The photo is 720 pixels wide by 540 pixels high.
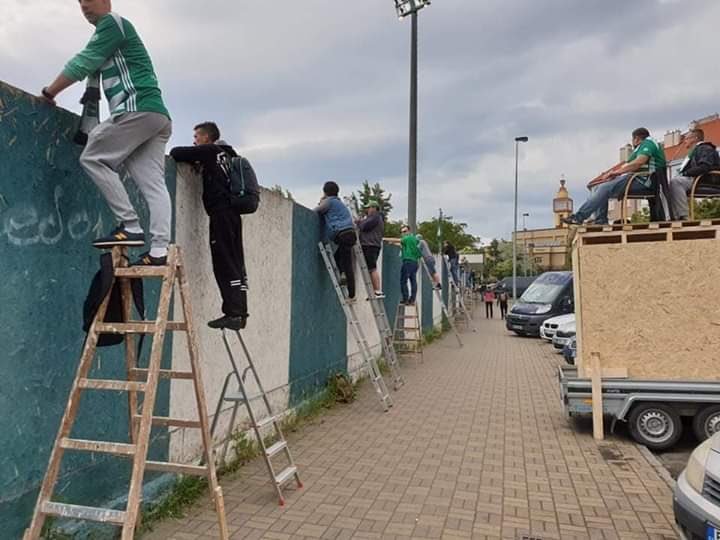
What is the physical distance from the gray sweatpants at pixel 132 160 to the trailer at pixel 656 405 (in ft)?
17.4

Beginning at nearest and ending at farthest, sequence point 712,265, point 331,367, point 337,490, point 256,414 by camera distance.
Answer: point 337,490 < point 256,414 < point 712,265 < point 331,367

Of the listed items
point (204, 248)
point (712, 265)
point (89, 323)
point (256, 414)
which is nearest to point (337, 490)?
point (256, 414)

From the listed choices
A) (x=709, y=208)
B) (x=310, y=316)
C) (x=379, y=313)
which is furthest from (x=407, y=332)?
(x=709, y=208)

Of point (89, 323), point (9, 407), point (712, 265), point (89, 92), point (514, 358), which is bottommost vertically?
point (514, 358)

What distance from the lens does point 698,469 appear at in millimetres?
3775

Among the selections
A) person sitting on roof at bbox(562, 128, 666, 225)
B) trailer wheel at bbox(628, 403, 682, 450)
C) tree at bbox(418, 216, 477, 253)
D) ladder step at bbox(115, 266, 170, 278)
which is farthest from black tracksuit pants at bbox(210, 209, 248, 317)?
tree at bbox(418, 216, 477, 253)

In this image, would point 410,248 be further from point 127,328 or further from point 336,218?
point 127,328

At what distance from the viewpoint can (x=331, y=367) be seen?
29.0 ft

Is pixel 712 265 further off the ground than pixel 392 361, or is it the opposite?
pixel 712 265


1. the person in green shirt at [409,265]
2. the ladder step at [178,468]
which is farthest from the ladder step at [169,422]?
the person in green shirt at [409,265]

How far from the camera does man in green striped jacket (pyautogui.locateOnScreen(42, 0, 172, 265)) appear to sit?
329 cm

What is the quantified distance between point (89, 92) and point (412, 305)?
10449mm

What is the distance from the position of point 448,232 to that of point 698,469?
54519 millimetres

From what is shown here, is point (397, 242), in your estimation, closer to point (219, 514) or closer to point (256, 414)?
point (256, 414)
